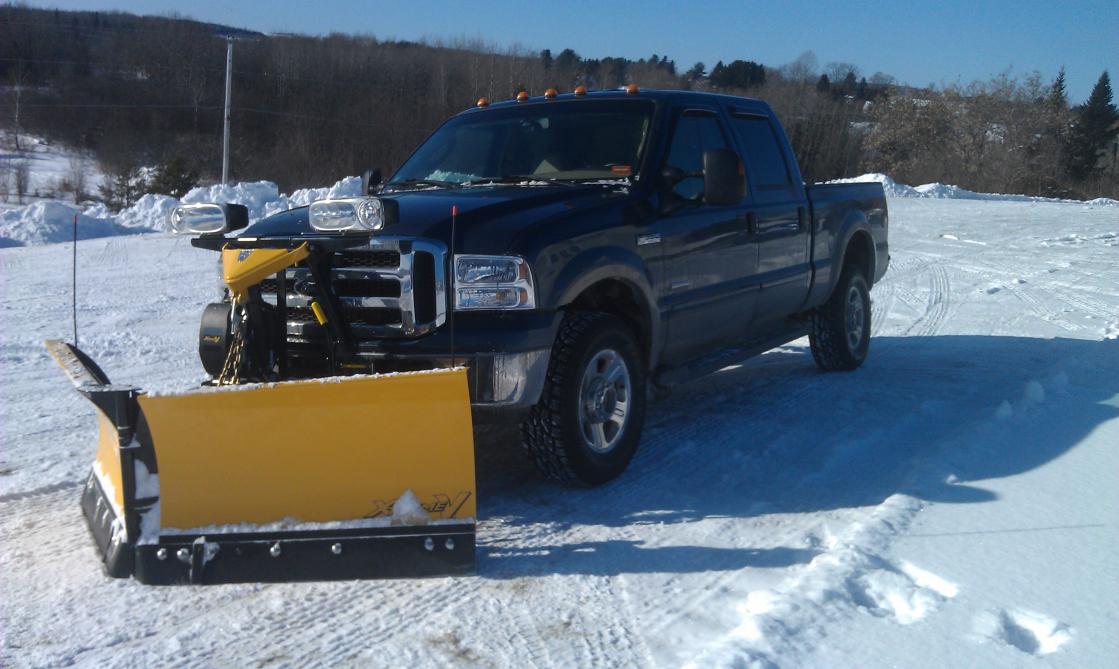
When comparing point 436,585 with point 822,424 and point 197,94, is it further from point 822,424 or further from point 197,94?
point 197,94

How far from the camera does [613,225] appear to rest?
15.1 ft

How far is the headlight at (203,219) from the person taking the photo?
4.24 metres

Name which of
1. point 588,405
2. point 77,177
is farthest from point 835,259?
point 77,177

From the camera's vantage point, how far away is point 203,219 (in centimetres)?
425

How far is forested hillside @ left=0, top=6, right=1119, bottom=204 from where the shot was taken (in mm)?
35938

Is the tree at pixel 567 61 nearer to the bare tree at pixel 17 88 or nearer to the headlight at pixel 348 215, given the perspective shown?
the bare tree at pixel 17 88

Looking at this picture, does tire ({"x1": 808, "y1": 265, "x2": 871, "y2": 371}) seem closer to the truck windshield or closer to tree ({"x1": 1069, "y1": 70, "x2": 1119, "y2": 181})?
the truck windshield

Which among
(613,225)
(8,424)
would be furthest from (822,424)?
(8,424)

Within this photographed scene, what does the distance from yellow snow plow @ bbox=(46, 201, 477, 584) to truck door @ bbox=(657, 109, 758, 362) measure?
1.91 m

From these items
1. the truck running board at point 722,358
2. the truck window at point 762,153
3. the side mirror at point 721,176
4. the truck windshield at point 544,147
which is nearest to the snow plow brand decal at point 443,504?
the truck running board at point 722,358

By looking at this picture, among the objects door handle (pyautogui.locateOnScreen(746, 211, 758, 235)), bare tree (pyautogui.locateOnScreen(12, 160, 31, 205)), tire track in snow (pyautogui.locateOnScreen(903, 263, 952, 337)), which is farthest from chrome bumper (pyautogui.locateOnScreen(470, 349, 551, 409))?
bare tree (pyautogui.locateOnScreen(12, 160, 31, 205))

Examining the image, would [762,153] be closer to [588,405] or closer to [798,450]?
[798,450]

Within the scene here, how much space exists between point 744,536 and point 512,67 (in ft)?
104

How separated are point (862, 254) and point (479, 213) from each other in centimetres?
438
